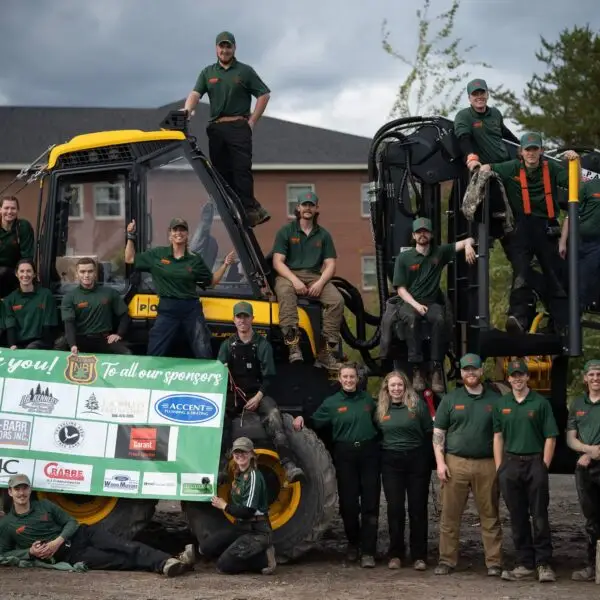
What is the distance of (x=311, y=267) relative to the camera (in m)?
11.6

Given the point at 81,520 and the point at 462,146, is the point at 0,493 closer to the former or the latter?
the point at 81,520

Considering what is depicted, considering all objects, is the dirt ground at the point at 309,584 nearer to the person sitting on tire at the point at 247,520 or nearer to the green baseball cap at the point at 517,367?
the person sitting on tire at the point at 247,520

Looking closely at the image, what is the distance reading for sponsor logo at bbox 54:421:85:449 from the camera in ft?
36.8

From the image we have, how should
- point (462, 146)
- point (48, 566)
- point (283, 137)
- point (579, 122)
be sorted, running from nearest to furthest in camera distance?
point (48, 566), point (462, 146), point (579, 122), point (283, 137)

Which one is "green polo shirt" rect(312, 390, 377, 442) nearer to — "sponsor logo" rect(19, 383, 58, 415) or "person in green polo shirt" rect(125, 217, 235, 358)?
"person in green polo shirt" rect(125, 217, 235, 358)

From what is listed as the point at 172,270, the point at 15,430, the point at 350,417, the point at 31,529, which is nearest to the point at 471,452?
the point at 350,417

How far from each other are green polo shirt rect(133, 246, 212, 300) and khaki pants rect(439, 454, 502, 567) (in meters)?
2.62

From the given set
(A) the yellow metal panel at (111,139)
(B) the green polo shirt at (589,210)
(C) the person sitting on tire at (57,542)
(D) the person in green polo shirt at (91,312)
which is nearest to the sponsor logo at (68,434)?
(C) the person sitting on tire at (57,542)

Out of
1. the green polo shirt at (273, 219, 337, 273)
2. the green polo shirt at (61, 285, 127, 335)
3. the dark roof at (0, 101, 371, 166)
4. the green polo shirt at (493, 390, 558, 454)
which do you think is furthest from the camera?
the dark roof at (0, 101, 371, 166)

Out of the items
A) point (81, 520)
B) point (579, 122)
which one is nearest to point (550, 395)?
point (81, 520)

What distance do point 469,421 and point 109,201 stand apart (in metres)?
3.74

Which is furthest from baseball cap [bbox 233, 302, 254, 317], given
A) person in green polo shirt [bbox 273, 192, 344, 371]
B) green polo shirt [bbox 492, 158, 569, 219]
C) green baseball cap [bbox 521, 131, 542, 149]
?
green baseball cap [bbox 521, 131, 542, 149]

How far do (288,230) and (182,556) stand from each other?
3038 mm

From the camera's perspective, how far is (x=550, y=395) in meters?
11.5
